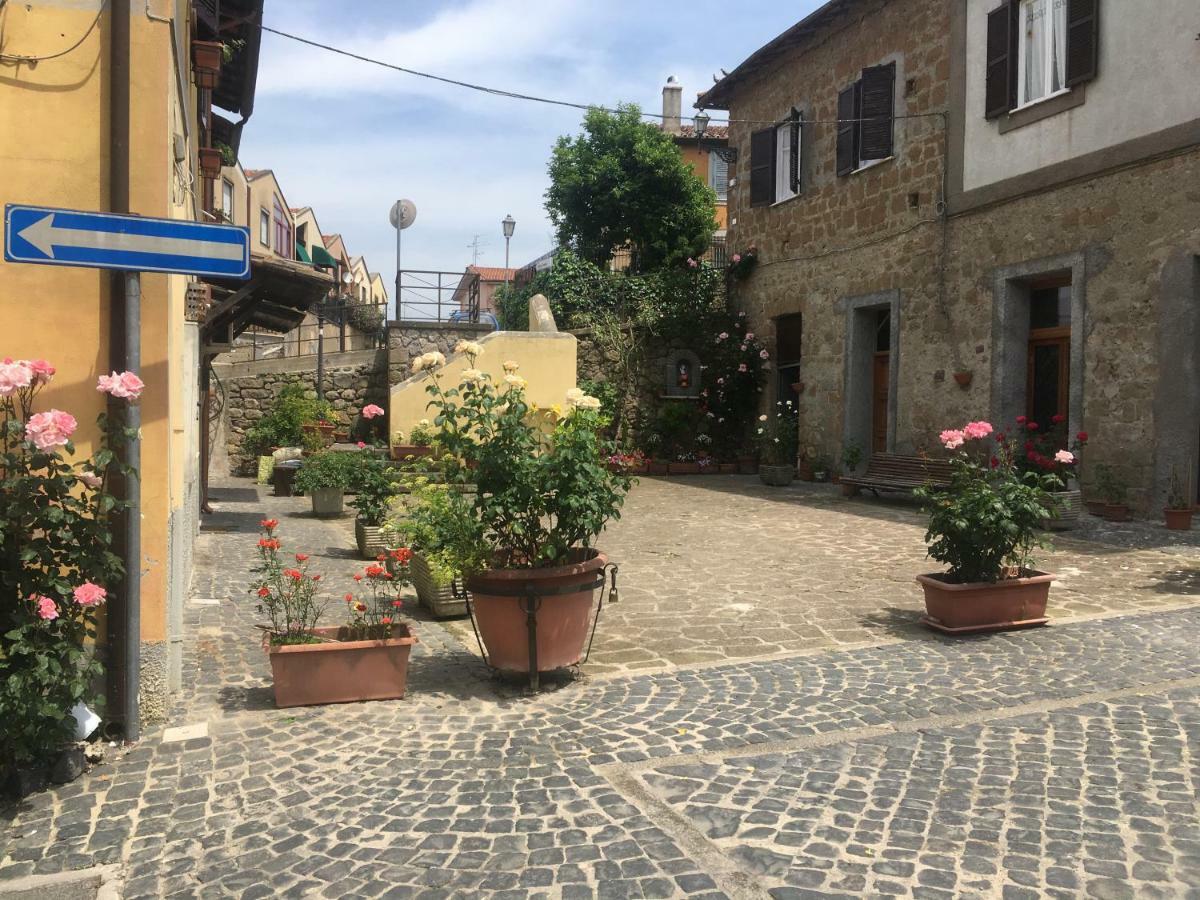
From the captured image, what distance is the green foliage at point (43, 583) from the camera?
11.0ft

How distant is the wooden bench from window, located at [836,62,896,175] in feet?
14.9

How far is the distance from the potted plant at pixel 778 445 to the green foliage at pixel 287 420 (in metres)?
7.28

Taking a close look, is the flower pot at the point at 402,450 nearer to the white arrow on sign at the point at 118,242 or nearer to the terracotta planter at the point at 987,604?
the terracotta planter at the point at 987,604

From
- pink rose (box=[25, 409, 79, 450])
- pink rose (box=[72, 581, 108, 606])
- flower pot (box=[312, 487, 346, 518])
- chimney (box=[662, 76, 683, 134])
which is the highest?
chimney (box=[662, 76, 683, 134])

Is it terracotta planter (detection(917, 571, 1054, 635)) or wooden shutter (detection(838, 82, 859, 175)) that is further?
wooden shutter (detection(838, 82, 859, 175))

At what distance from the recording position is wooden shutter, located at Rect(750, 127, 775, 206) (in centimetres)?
1678

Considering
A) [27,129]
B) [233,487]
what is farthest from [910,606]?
[233,487]

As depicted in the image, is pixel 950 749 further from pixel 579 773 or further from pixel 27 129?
pixel 27 129

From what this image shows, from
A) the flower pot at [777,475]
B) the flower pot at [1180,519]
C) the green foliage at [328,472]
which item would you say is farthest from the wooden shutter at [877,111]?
the green foliage at [328,472]

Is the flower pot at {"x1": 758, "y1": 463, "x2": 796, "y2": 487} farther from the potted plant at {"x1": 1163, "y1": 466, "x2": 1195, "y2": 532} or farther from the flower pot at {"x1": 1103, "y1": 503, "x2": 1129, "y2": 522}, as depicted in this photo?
the potted plant at {"x1": 1163, "y1": 466, "x2": 1195, "y2": 532}

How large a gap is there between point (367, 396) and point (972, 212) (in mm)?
10032

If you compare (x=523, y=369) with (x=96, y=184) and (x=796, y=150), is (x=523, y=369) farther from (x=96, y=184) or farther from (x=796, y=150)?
(x=96, y=184)

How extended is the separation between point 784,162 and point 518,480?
44.3 ft

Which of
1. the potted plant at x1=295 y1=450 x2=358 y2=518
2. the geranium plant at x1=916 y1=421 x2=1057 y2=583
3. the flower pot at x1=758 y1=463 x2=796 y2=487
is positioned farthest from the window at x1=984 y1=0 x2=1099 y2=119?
the potted plant at x1=295 y1=450 x2=358 y2=518
